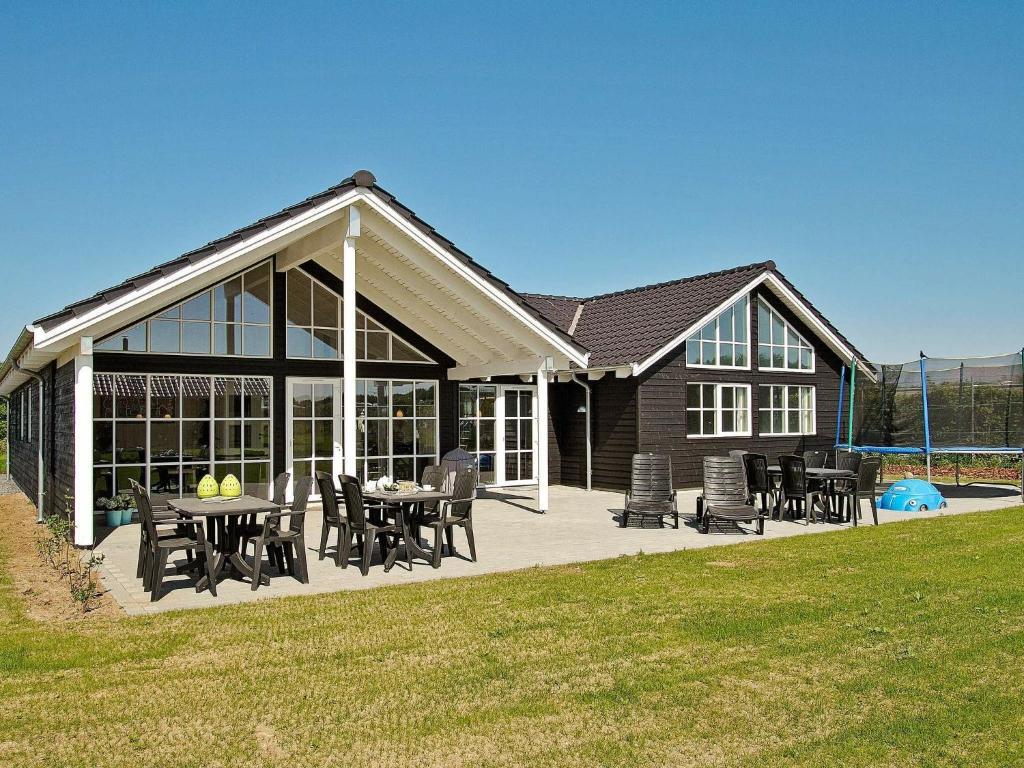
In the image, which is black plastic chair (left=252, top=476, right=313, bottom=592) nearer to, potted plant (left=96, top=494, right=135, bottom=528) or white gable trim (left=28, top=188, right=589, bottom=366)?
white gable trim (left=28, top=188, right=589, bottom=366)

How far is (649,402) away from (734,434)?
271 centimetres

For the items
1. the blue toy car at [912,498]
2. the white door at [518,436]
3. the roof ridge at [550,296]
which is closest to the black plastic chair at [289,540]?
the white door at [518,436]

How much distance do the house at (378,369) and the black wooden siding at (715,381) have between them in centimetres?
4

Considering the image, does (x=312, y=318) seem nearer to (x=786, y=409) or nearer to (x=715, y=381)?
(x=715, y=381)

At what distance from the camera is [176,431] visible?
41.9 feet

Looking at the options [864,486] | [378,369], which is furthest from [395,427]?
[864,486]

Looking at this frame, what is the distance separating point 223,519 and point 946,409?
43.7ft

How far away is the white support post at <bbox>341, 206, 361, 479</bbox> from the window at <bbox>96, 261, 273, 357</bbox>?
3.39m

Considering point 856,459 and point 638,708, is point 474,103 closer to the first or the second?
point 856,459

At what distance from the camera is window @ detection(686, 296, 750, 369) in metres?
17.8

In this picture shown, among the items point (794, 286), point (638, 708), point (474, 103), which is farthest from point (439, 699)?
point (794, 286)

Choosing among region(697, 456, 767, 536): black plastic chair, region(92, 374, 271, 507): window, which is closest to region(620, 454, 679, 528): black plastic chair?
region(697, 456, 767, 536): black plastic chair

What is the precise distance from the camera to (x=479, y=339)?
46.3 ft

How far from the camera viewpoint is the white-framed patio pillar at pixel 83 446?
9758mm
